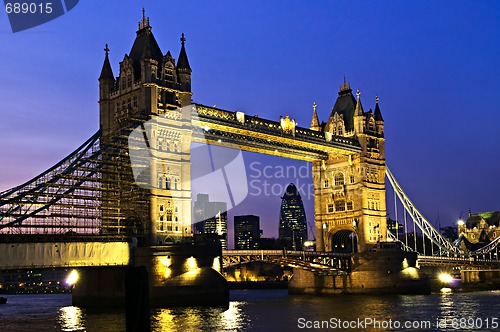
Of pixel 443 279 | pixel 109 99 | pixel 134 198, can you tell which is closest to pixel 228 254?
pixel 134 198

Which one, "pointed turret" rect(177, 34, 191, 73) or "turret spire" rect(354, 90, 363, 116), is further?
"turret spire" rect(354, 90, 363, 116)

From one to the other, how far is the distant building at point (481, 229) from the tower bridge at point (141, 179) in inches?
2703

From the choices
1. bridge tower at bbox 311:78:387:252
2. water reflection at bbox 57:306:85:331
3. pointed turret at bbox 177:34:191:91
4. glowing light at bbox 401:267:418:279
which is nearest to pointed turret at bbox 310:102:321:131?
bridge tower at bbox 311:78:387:252

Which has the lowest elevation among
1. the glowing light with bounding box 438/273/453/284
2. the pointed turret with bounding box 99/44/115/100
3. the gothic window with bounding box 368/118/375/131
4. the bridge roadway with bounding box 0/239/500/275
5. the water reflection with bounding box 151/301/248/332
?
the glowing light with bounding box 438/273/453/284

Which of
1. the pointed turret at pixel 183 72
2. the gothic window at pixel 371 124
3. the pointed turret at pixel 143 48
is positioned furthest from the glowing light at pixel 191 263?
the gothic window at pixel 371 124

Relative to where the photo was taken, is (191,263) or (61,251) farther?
(191,263)

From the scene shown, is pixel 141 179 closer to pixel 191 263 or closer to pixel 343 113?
pixel 191 263

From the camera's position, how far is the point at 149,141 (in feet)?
233

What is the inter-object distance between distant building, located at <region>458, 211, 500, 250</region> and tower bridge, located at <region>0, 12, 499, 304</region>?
68663mm

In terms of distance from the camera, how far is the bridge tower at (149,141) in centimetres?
7009

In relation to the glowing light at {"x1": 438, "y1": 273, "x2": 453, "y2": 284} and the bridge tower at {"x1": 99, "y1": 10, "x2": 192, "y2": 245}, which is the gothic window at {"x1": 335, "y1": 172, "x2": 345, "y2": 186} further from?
the bridge tower at {"x1": 99, "y1": 10, "x2": 192, "y2": 245}

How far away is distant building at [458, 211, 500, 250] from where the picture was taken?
154875mm

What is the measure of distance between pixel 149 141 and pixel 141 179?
3866mm

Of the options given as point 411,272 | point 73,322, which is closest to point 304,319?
point 73,322
